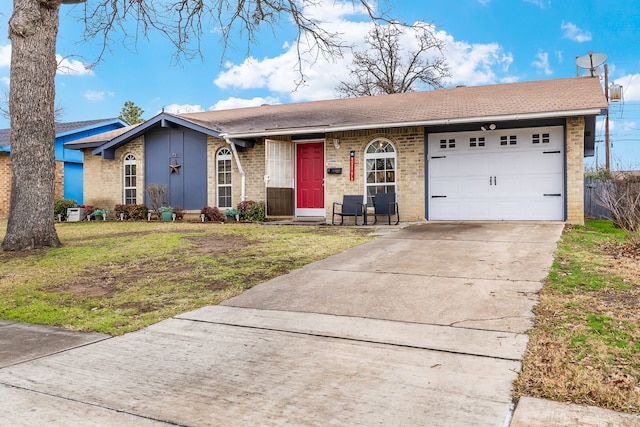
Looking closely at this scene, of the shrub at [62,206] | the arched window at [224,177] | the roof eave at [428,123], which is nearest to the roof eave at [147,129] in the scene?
→ the arched window at [224,177]

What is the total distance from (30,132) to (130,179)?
8512 mm

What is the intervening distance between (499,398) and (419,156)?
10713mm

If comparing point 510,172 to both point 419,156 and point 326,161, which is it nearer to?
point 419,156

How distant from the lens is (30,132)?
8945 millimetres

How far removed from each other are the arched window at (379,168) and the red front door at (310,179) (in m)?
1.76

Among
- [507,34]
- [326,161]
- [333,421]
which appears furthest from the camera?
[507,34]

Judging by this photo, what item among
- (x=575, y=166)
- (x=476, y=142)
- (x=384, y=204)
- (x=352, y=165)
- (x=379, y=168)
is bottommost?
(x=384, y=204)

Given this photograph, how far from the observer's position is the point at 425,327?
3.99 meters

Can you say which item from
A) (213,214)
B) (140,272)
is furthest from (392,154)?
(140,272)

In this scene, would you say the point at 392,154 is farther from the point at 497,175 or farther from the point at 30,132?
the point at 30,132

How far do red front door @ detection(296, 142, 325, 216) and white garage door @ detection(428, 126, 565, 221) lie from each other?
3.45m

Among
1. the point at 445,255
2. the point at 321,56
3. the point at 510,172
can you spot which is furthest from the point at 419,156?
the point at 445,255

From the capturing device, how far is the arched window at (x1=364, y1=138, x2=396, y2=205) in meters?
13.3

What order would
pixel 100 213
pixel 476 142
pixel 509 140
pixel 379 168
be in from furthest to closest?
1. pixel 100 213
2. pixel 379 168
3. pixel 476 142
4. pixel 509 140
